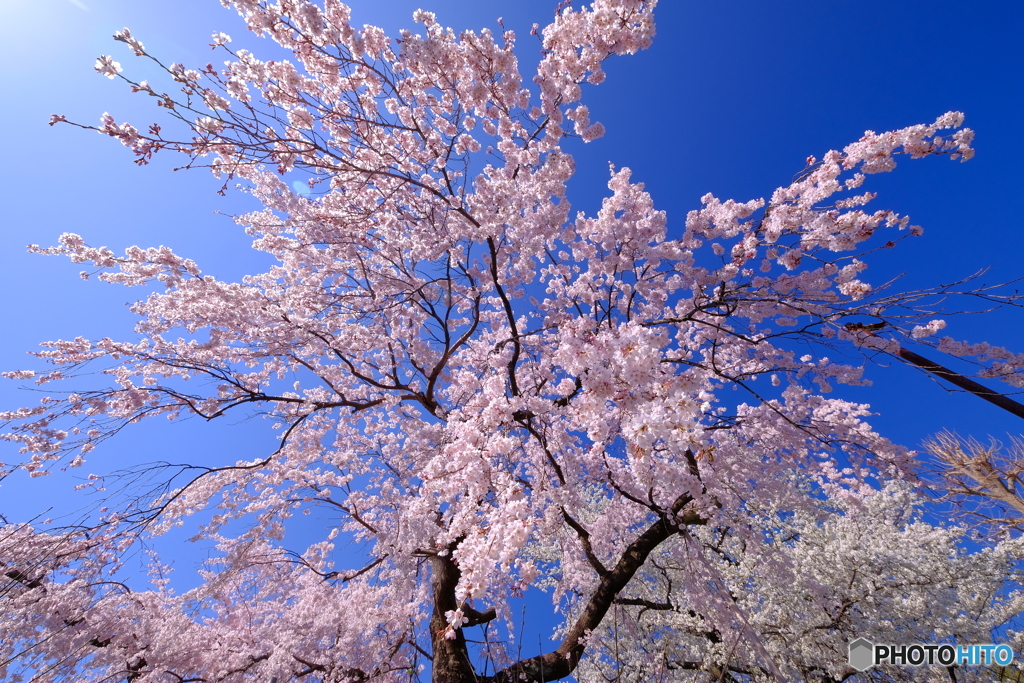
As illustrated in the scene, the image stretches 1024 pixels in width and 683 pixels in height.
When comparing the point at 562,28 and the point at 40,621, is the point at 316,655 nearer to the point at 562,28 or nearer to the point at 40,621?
the point at 40,621

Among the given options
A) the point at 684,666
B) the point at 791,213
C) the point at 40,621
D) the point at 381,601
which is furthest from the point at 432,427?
the point at 684,666

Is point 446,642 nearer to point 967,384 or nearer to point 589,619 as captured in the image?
point 589,619

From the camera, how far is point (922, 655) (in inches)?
293

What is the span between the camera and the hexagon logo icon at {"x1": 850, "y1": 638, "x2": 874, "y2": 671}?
7.15 m

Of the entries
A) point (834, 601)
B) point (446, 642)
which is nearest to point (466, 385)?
point (446, 642)

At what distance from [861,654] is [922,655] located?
1335 mm

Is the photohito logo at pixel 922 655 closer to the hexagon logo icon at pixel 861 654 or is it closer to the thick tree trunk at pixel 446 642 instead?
the hexagon logo icon at pixel 861 654

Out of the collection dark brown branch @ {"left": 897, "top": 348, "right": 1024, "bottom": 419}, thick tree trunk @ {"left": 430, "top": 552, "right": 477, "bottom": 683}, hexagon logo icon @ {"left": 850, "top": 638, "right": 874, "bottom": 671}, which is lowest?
thick tree trunk @ {"left": 430, "top": 552, "right": 477, "bottom": 683}

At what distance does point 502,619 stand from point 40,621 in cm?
819

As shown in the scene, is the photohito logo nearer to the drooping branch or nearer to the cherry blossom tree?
the cherry blossom tree

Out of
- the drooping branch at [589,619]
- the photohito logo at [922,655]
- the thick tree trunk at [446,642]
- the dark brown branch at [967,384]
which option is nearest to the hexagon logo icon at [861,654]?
the photohito logo at [922,655]

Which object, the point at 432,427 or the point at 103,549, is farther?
the point at 432,427

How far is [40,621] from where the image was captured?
566cm

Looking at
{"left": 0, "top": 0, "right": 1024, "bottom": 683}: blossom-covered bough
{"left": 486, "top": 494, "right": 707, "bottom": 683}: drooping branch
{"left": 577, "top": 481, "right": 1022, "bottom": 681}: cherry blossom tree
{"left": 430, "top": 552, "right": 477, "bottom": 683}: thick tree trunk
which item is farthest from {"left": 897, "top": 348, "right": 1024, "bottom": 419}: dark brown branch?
{"left": 430, "top": 552, "right": 477, "bottom": 683}: thick tree trunk
